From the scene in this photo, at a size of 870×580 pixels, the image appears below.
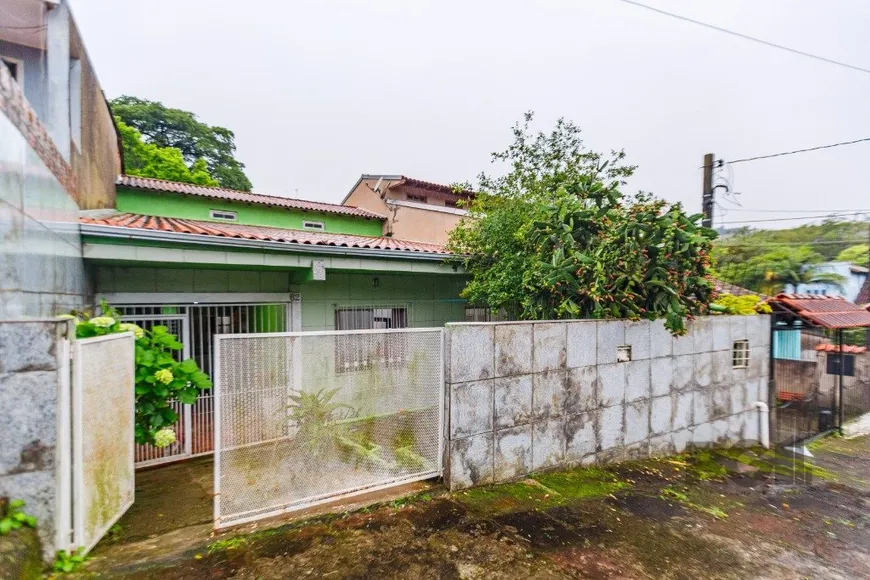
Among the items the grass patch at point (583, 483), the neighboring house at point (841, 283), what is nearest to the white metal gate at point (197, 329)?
the grass patch at point (583, 483)

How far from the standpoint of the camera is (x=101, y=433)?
2.86m

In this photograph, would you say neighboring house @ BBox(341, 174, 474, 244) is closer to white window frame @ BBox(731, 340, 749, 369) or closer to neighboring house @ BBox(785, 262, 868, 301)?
white window frame @ BBox(731, 340, 749, 369)

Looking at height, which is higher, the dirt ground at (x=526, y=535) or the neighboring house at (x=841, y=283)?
the neighboring house at (x=841, y=283)


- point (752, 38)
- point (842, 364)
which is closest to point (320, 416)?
point (752, 38)

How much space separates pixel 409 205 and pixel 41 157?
10.8m

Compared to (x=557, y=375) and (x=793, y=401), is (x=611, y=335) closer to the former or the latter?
(x=557, y=375)

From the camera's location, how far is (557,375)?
451 cm

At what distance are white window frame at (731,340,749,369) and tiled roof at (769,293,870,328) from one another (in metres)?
1.21

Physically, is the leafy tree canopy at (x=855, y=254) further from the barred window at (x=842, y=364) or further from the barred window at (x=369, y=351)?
the barred window at (x=369, y=351)

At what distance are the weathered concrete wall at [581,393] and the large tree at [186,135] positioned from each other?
26881mm

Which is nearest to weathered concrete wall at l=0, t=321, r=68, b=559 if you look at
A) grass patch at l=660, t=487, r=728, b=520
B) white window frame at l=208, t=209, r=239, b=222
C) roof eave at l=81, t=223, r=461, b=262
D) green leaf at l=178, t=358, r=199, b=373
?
green leaf at l=178, t=358, r=199, b=373

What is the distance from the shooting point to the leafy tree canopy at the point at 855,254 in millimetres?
22486

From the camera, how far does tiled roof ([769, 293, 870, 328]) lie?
6.65 meters

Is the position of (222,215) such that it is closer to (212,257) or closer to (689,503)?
(212,257)
